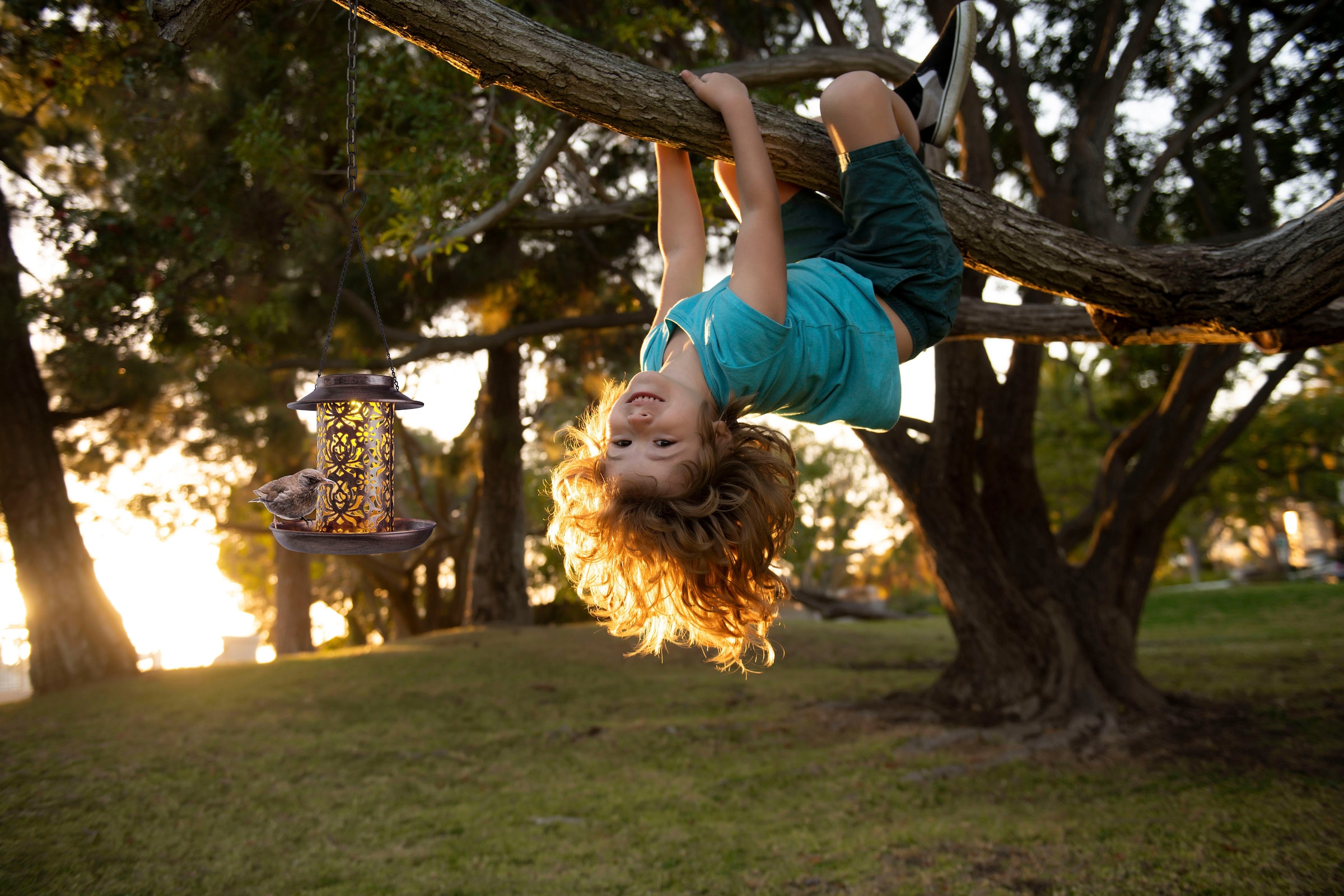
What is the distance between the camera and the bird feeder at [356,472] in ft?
6.90

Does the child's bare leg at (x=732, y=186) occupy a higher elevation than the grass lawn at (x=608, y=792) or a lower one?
higher

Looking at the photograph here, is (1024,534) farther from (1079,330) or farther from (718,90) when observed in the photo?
(718,90)

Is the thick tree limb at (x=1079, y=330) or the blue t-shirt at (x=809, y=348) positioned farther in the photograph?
the thick tree limb at (x=1079, y=330)

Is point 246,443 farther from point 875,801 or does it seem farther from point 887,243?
point 887,243

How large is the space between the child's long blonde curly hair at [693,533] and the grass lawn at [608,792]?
54.4 inches

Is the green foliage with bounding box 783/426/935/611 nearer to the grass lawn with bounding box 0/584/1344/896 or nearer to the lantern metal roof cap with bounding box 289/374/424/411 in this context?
the grass lawn with bounding box 0/584/1344/896

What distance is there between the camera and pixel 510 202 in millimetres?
4469

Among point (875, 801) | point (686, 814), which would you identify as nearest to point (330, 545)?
point (686, 814)

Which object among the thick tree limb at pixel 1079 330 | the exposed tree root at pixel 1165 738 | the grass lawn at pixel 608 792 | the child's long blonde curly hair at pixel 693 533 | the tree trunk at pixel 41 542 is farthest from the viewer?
the tree trunk at pixel 41 542

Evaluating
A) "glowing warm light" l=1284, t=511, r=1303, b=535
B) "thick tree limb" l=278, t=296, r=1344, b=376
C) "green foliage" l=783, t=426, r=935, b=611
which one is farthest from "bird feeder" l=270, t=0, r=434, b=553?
"glowing warm light" l=1284, t=511, r=1303, b=535

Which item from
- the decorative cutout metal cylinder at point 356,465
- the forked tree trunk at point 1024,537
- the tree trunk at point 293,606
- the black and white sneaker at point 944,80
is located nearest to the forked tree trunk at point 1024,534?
the forked tree trunk at point 1024,537

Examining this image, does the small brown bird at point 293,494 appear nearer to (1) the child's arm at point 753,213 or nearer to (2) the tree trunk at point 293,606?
(1) the child's arm at point 753,213

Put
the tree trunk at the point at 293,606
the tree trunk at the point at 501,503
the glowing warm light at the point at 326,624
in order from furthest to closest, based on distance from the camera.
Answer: the glowing warm light at the point at 326,624, the tree trunk at the point at 293,606, the tree trunk at the point at 501,503

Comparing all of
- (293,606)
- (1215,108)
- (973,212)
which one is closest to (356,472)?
(973,212)
